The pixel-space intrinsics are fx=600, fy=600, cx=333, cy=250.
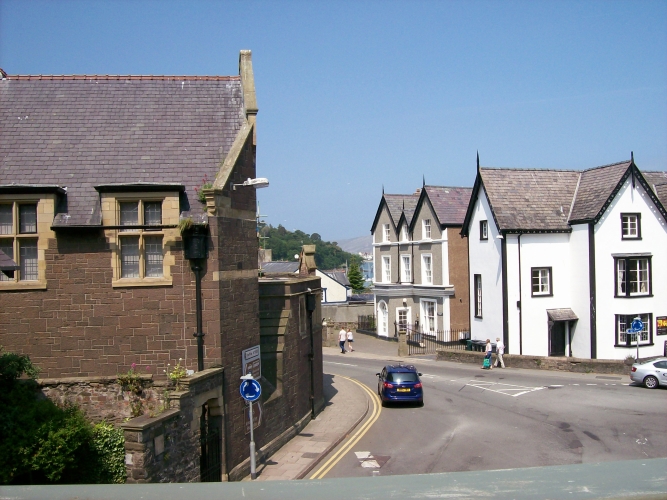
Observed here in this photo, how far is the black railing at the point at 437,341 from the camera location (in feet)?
132

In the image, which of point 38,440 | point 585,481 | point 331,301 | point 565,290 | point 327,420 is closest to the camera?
point 585,481

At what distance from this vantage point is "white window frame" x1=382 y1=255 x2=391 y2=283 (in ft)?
161

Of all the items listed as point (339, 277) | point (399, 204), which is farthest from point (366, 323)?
point (339, 277)

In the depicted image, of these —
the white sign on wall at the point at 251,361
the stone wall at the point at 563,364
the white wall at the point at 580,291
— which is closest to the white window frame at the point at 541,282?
the white wall at the point at 580,291

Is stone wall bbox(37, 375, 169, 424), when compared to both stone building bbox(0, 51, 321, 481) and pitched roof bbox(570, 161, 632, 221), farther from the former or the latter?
pitched roof bbox(570, 161, 632, 221)

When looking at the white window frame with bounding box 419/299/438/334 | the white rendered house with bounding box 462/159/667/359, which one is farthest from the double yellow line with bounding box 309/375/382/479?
the white window frame with bounding box 419/299/438/334

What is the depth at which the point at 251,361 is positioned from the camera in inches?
618

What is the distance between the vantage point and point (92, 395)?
12.3m

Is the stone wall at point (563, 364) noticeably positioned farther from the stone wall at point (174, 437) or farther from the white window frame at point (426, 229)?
the stone wall at point (174, 437)

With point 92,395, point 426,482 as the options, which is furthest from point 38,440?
point 426,482

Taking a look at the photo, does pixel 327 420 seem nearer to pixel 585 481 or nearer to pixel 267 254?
pixel 585 481

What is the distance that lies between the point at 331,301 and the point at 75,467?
66234mm

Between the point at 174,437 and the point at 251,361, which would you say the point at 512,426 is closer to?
the point at 251,361

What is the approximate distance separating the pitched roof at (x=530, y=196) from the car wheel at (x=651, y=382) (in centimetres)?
1102
